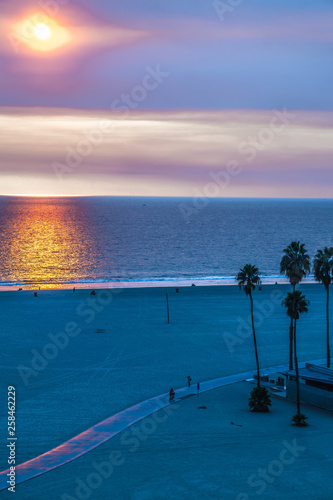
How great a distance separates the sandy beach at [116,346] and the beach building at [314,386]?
7.42 meters

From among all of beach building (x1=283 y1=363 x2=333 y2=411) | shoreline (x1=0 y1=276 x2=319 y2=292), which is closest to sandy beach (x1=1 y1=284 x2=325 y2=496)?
beach building (x1=283 y1=363 x2=333 y2=411)

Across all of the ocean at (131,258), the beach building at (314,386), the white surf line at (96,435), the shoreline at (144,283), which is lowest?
the white surf line at (96,435)

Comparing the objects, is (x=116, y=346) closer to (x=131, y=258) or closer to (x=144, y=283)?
(x=144, y=283)

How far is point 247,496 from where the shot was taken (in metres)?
25.8

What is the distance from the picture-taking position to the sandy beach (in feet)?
123

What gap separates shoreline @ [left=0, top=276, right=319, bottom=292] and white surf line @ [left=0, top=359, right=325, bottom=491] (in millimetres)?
50452

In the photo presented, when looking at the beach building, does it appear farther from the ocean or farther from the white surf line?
the ocean

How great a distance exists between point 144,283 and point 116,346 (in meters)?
45.4

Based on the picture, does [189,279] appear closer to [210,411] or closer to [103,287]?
[103,287]

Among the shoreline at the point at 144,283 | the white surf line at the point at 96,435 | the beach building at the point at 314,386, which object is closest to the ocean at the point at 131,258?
the shoreline at the point at 144,283

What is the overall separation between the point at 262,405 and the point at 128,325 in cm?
2738

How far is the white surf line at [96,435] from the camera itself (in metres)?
28.1

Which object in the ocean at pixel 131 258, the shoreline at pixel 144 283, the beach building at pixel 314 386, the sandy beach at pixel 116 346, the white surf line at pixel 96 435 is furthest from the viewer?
the ocean at pixel 131 258

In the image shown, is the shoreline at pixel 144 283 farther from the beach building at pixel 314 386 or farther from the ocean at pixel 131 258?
the beach building at pixel 314 386
